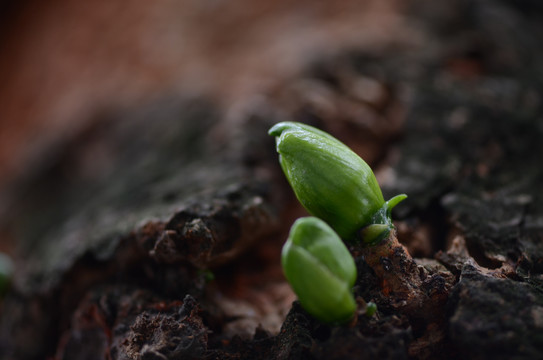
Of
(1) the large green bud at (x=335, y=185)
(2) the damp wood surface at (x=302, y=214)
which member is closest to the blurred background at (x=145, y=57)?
(2) the damp wood surface at (x=302, y=214)

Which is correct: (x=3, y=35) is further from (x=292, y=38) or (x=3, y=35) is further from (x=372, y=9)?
(x=372, y=9)

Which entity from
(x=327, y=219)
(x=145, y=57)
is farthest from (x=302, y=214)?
(x=145, y=57)

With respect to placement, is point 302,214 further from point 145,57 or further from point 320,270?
point 145,57

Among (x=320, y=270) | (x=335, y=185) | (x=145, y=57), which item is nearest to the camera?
(x=320, y=270)

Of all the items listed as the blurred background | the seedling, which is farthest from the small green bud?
the blurred background

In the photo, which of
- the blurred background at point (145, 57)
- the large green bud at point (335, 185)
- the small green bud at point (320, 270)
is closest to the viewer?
the small green bud at point (320, 270)

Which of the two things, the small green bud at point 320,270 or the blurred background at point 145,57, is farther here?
the blurred background at point 145,57

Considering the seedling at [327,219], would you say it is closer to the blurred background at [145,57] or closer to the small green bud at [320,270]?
the small green bud at [320,270]
